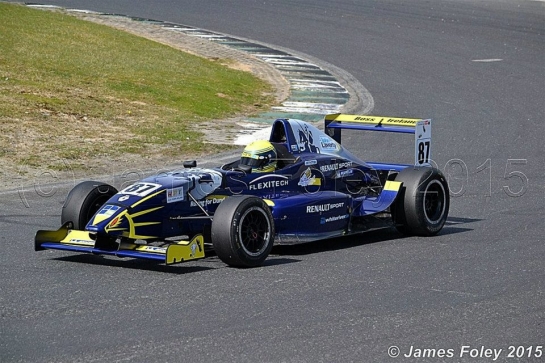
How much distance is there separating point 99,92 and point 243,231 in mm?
11762

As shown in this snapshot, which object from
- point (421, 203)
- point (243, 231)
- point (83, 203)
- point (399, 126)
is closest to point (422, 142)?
point (399, 126)

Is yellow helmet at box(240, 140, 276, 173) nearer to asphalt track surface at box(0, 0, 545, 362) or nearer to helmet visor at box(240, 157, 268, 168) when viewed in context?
helmet visor at box(240, 157, 268, 168)

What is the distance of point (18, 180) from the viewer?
13844 mm

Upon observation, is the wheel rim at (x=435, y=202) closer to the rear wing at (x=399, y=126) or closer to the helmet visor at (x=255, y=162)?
the rear wing at (x=399, y=126)

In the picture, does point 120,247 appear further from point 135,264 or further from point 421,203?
point 421,203

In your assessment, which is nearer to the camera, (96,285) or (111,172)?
(96,285)

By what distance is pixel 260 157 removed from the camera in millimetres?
10039

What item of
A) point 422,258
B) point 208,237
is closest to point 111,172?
point 208,237

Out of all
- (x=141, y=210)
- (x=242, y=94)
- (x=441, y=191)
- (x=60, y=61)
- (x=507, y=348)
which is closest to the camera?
(x=507, y=348)

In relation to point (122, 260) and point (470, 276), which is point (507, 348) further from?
point (122, 260)

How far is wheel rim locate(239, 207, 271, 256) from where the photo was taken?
8.91m

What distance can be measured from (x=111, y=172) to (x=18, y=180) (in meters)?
1.39

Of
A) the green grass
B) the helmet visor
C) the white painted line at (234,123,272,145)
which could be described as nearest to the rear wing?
the helmet visor

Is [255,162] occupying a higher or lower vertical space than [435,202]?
higher
